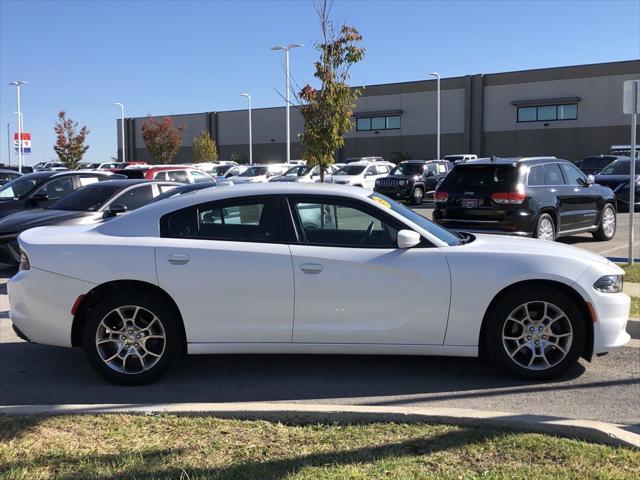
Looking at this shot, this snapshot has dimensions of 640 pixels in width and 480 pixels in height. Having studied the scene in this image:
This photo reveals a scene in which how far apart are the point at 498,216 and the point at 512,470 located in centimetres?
765

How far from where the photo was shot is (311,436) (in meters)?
3.91

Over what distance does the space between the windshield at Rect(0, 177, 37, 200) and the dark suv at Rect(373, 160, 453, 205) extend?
14.1m

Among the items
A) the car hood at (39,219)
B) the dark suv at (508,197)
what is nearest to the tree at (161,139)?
the car hood at (39,219)

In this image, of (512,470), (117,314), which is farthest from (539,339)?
(117,314)

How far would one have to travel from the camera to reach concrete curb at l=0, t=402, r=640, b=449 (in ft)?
12.7

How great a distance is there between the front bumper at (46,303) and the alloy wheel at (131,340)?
0.90 feet

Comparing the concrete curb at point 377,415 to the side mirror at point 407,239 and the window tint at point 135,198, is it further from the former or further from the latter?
the window tint at point 135,198

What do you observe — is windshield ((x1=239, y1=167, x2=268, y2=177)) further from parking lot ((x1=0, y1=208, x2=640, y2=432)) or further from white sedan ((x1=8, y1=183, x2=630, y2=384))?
white sedan ((x1=8, y1=183, x2=630, y2=384))

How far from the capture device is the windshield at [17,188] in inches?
526

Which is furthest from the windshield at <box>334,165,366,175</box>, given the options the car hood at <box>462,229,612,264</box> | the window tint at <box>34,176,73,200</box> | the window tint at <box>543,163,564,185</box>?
the car hood at <box>462,229,612,264</box>

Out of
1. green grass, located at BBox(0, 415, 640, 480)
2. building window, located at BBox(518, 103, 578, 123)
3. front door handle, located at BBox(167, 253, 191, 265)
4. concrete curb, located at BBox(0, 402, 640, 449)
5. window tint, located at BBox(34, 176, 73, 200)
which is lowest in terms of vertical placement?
green grass, located at BBox(0, 415, 640, 480)

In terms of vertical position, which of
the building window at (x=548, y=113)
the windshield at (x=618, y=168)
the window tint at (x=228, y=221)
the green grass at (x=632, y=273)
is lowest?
the green grass at (x=632, y=273)

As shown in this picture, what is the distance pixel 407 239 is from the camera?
5074 millimetres

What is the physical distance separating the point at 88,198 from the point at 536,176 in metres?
7.30
